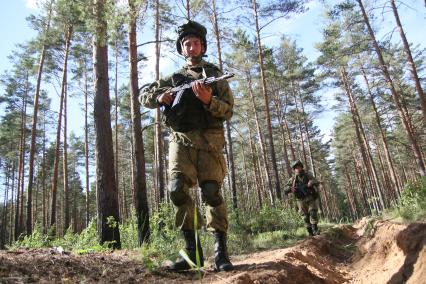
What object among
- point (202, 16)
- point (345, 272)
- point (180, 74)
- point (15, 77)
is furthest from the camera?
point (15, 77)

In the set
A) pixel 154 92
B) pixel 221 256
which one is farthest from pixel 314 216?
pixel 154 92

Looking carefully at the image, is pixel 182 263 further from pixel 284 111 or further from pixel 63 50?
pixel 284 111

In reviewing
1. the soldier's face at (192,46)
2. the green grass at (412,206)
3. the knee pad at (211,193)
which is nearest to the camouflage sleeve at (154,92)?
the soldier's face at (192,46)

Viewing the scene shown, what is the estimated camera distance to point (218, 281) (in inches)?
114

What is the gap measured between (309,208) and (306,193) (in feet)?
1.32

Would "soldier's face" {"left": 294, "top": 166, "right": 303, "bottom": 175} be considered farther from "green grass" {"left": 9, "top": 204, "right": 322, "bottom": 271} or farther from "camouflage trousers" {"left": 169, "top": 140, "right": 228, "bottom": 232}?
"camouflage trousers" {"left": 169, "top": 140, "right": 228, "bottom": 232}

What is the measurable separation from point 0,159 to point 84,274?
45157mm

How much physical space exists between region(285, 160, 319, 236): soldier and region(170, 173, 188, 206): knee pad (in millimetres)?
6563

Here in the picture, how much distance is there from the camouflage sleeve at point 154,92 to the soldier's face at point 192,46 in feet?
1.25

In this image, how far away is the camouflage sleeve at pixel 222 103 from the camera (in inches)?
137

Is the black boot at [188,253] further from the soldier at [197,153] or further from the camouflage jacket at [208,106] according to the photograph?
the camouflage jacket at [208,106]

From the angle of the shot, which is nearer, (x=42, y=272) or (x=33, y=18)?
(x=42, y=272)

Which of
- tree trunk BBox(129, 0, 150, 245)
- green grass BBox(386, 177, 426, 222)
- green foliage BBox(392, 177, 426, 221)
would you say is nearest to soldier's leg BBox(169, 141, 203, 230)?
tree trunk BBox(129, 0, 150, 245)

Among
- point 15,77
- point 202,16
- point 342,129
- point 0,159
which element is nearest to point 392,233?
point 202,16
